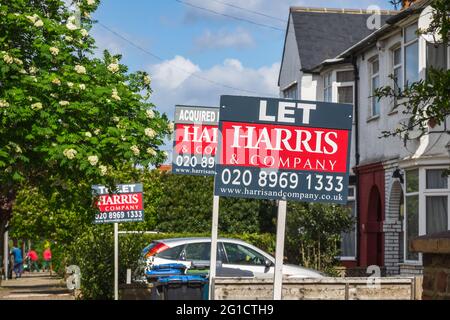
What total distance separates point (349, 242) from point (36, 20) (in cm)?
1597

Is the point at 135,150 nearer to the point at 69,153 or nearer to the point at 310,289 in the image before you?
the point at 69,153

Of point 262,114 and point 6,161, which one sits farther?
point 6,161

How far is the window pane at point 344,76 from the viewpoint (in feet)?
106

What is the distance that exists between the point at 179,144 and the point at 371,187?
1466 cm

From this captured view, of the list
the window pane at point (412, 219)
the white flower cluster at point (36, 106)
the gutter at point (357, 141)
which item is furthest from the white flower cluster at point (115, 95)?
the gutter at point (357, 141)

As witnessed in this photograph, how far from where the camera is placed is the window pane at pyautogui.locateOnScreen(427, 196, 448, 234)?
24.3 m

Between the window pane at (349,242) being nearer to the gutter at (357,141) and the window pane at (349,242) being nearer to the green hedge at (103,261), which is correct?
the gutter at (357,141)

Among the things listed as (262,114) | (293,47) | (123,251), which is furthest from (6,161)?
(293,47)

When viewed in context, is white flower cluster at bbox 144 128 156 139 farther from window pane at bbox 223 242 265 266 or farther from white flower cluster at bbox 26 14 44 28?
window pane at bbox 223 242 265 266

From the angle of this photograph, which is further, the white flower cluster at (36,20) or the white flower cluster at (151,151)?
the white flower cluster at (151,151)

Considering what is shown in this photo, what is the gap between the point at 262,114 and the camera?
9.11m

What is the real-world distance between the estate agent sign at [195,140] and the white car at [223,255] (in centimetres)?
554

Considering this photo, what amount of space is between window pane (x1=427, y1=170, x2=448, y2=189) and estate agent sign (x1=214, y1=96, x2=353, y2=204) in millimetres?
15508
